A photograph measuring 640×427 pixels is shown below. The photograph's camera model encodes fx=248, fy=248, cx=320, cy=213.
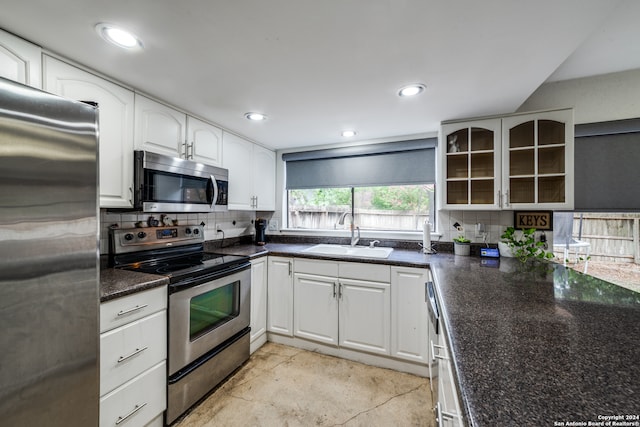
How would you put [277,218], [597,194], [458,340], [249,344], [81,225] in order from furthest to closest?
1. [277,218]
2. [249,344]
3. [597,194]
4. [81,225]
5. [458,340]

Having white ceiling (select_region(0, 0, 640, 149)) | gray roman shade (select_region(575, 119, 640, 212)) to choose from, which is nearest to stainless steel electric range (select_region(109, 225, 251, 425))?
white ceiling (select_region(0, 0, 640, 149))

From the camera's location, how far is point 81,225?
0.94 meters

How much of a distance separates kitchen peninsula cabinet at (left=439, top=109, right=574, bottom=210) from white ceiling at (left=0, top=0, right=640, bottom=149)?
220mm

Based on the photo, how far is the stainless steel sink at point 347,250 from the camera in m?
2.41

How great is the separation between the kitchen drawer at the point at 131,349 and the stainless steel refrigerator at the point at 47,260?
20 cm

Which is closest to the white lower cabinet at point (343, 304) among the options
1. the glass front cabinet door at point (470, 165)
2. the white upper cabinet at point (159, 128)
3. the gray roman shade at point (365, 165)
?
the glass front cabinet door at point (470, 165)

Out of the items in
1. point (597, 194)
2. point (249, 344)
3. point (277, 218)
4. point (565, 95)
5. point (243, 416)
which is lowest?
point (243, 416)

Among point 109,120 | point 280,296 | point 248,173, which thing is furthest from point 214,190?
point 280,296

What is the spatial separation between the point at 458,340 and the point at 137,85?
2.19 metres

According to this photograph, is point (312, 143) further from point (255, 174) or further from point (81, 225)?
point (81, 225)

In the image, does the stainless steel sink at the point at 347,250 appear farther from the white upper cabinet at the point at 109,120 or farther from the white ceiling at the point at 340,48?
the white upper cabinet at the point at 109,120

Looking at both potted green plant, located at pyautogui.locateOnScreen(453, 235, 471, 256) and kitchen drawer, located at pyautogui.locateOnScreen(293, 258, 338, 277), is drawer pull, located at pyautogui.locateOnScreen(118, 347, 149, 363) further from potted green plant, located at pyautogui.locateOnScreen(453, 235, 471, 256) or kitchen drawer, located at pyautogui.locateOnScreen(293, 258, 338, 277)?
potted green plant, located at pyautogui.locateOnScreen(453, 235, 471, 256)

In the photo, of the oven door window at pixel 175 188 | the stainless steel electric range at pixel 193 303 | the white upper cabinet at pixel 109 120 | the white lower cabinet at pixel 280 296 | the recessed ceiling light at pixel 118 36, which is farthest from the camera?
the white lower cabinet at pixel 280 296

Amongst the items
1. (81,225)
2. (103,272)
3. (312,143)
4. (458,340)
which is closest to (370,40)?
(458,340)
